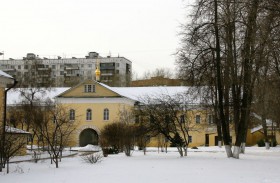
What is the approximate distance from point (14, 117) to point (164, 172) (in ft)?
111

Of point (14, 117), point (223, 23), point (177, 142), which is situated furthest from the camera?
point (14, 117)

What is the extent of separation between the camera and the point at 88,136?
54.5 meters

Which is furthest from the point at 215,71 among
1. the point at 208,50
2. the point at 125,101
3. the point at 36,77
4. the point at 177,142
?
the point at 36,77

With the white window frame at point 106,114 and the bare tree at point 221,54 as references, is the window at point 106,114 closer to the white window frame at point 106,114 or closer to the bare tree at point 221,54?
the white window frame at point 106,114

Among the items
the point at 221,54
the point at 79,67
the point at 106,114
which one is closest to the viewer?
the point at 221,54

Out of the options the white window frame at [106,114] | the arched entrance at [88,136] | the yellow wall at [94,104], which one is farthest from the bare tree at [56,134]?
the arched entrance at [88,136]

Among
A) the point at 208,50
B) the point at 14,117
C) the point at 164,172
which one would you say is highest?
the point at 208,50

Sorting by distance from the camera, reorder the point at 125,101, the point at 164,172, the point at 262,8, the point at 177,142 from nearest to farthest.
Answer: the point at 262,8, the point at 164,172, the point at 177,142, the point at 125,101

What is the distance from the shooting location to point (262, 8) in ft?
51.3

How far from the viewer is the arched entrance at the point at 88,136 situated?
176 ft

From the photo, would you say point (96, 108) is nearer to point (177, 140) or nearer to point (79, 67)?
point (177, 140)

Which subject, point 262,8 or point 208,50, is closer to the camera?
point 262,8

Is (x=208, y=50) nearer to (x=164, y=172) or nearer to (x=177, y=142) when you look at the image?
(x=177, y=142)

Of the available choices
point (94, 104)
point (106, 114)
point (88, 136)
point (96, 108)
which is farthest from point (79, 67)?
point (106, 114)
